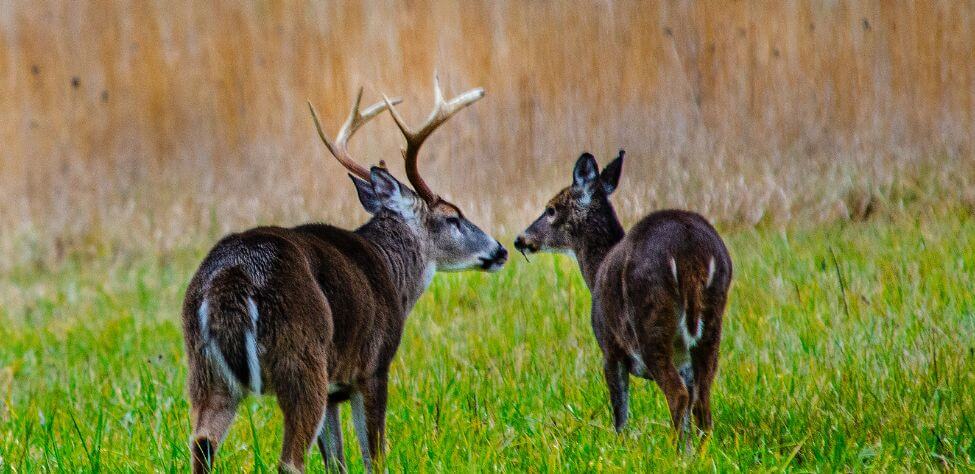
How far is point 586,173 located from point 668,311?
5.25ft

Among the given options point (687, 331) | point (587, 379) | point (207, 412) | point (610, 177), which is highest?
point (610, 177)

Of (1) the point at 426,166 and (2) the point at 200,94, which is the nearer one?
(1) the point at 426,166

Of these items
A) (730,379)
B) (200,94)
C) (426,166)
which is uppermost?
(200,94)

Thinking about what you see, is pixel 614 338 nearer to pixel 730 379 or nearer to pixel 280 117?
pixel 730 379

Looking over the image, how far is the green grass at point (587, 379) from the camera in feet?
16.1

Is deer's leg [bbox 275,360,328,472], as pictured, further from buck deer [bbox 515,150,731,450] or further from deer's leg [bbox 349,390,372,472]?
buck deer [bbox 515,150,731,450]

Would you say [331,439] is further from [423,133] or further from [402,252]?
[423,133]

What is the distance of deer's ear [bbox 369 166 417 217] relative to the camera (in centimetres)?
627

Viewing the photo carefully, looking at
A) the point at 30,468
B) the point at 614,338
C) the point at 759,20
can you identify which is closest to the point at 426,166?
the point at 759,20

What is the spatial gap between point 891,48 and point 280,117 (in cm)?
540

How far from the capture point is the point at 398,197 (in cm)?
634

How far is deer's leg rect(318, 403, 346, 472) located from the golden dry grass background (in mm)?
4124

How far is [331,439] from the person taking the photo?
17.0 feet

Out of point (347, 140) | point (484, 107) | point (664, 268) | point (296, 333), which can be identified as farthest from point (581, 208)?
point (484, 107)
